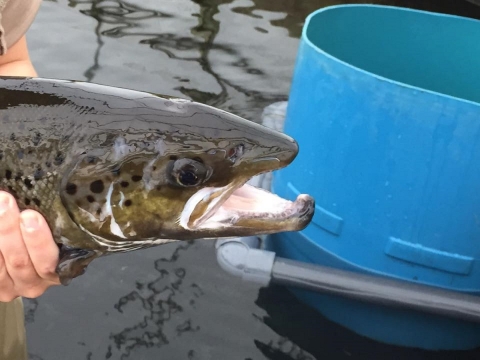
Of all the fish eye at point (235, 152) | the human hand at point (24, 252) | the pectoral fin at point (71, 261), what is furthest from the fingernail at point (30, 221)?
the fish eye at point (235, 152)

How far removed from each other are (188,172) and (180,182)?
1.2 inches

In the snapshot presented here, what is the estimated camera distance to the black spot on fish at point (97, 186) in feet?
4.48

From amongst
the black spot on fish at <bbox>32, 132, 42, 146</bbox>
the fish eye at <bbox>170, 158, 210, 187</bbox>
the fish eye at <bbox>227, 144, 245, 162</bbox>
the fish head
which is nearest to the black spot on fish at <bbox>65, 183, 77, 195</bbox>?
the fish head

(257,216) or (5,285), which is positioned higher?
(257,216)

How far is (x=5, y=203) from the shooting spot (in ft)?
4.44

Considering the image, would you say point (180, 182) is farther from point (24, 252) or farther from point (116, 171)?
point (24, 252)

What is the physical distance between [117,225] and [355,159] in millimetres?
1335

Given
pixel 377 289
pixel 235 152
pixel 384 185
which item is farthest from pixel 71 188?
pixel 377 289

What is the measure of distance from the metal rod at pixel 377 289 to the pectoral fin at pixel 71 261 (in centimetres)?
127

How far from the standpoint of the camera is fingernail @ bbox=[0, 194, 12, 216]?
1.35 metres

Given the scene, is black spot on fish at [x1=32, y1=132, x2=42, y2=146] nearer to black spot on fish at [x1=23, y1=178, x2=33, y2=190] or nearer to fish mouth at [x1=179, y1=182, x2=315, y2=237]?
black spot on fish at [x1=23, y1=178, x2=33, y2=190]

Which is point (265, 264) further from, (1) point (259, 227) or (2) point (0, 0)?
(2) point (0, 0)

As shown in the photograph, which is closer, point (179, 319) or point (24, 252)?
point (24, 252)

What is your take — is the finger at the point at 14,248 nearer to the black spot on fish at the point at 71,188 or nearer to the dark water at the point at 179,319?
the black spot on fish at the point at 71,188
